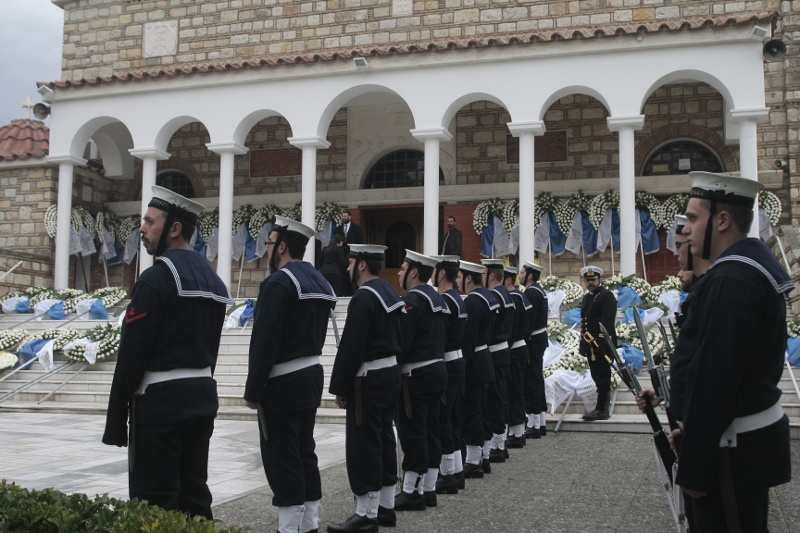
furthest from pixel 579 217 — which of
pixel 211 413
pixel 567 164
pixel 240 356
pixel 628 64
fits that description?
pixel 211 413

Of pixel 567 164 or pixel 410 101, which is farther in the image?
pixel 567 164

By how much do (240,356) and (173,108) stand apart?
6.70m

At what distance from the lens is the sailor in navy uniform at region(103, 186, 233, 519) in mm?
3850

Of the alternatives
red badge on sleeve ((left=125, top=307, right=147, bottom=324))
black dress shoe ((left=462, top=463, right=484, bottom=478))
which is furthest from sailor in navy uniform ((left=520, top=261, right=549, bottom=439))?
red badge on sleeve ((left=125, top=307, right=147, bottom=324))

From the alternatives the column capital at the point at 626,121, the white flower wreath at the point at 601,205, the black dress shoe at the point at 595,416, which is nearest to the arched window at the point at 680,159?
the white flower wreath at the point at 601,205

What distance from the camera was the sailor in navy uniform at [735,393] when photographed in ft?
9.34

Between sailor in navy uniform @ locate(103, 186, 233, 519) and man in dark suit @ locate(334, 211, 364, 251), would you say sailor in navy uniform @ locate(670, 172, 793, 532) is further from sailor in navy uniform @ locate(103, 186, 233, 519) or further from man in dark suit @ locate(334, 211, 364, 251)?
man in dark suit @ locate(334, 211, 364, 251)

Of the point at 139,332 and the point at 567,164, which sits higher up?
the point at 567,164

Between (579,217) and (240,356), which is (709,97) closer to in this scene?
(579,217)

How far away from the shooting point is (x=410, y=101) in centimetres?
1633

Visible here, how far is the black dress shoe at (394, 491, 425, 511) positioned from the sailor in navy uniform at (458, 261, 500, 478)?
1185mm

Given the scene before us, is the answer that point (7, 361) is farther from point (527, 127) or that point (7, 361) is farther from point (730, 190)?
point (730, 190)

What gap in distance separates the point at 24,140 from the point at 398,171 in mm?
9099

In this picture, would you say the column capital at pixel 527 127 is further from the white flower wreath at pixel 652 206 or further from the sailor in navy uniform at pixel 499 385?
the sailor in navy uniform at pixel 499 385
